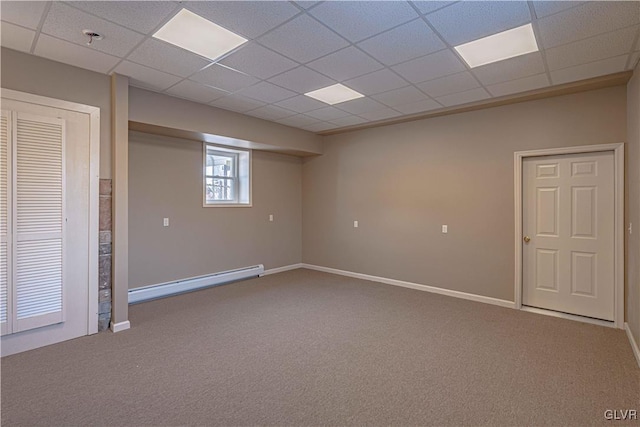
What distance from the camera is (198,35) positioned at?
2.69m

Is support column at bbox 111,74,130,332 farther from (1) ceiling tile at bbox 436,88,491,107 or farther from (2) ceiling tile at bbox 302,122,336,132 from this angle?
(1) ceiling tile at bbox 436,88,491,107

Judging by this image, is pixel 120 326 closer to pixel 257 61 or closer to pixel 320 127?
pixel 257 61

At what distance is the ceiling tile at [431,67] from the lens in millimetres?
3002

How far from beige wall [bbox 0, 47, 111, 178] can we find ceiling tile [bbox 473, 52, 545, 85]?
12.5ft

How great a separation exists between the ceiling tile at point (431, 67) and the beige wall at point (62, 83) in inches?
119

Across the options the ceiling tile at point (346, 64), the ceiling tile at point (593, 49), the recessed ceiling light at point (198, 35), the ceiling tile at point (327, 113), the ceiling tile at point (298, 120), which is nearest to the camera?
the recessed ceiling light at point (198, 35)

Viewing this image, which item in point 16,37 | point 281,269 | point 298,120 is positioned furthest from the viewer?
point 281,269

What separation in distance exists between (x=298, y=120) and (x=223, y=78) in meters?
1.86

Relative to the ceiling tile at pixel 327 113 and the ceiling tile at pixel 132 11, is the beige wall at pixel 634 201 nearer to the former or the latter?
the ceiling tile at pixel 327 113

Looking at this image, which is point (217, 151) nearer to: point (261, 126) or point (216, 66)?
point (261, 126)

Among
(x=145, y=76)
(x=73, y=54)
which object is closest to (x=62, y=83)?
(x=73, y=54)

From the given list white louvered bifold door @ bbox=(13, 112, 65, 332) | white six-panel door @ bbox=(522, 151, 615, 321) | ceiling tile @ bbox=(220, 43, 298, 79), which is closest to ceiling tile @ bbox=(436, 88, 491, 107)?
white six-panel door @ bbox=(522, 151, 615, 321)

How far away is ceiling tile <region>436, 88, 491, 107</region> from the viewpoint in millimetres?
3886

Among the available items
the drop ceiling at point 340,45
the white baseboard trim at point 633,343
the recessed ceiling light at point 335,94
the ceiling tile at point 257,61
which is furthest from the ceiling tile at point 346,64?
the white baseboard trim at point 633,343
